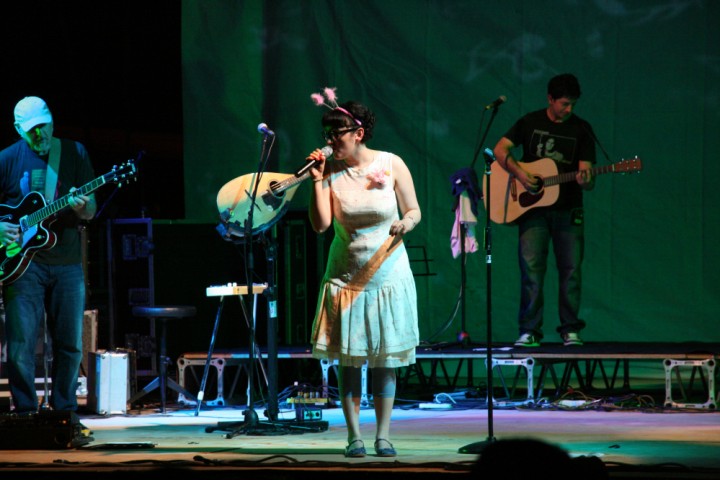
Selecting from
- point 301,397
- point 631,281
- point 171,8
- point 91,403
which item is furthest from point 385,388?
point 171,8

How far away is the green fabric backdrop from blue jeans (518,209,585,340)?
3.08 ft

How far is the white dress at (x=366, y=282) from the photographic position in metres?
5.39

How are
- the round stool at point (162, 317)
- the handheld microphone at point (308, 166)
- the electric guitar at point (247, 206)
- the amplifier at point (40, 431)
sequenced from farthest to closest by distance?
the round stool at point (162, 317)
the electric guitar at point (247, 206)
the amplifier at point (40, 431)
the handheld microphone at point (308, 166)

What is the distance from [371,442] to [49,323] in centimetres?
218

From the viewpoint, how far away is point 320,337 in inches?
217

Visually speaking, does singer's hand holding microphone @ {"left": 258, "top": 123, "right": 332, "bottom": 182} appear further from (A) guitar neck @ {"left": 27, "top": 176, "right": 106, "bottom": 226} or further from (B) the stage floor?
(A) guitar neck @ {"left": 27, "top": 176, "right": 106, "bottom": 226}

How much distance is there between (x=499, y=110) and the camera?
9.33 m

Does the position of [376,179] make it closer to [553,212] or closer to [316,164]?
[316,164]

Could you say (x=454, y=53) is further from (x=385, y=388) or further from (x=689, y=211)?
(x=385, y=388)

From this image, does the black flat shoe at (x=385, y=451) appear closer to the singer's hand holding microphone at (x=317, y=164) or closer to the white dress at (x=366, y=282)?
the white dress at (x=366, y=282)

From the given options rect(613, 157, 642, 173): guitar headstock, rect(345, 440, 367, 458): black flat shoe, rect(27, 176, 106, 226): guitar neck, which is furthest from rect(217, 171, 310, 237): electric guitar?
rect(613, 157, 642, 173): guitar headstock

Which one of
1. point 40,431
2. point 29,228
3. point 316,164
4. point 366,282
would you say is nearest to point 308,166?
point 316,164

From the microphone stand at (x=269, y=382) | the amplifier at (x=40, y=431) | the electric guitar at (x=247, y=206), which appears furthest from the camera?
the electric guitar at (x=247, y=206)

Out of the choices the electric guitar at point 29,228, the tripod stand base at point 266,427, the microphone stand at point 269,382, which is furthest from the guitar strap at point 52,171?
the tripod stand base at point 266,427
